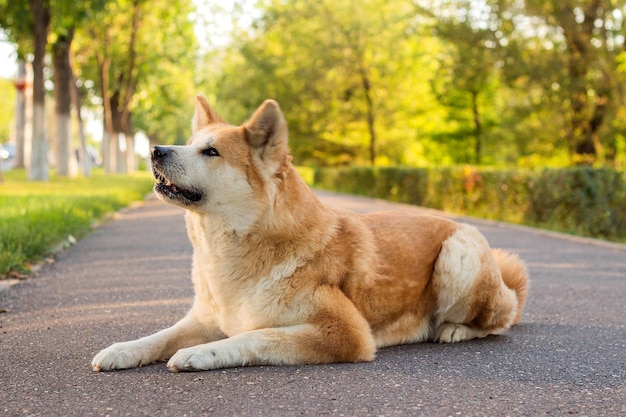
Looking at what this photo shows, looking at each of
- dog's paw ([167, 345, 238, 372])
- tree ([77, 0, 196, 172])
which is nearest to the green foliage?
tree ([77, 0, 196, 172])

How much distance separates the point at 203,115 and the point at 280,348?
1.64 m

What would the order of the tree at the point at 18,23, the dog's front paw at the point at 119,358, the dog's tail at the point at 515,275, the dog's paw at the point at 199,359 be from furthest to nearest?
the tree at the point at 18,23 → the dog's tail at the point at 515,275 → the dog's front paw at the point at 119,358 → the dog's paw at the point at 199,359

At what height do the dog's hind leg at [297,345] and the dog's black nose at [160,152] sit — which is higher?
the dog's black nose at [160,152]

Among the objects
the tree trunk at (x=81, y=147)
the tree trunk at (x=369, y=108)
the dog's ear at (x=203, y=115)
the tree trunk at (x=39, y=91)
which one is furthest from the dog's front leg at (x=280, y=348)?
the tree trunk at (x=369, y=108)

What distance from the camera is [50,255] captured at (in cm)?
1018

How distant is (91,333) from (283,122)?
2.29 m

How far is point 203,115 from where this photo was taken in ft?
16.5

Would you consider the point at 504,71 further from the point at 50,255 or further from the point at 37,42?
the point at 50,255

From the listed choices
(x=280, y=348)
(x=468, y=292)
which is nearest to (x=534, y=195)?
(x=468, y=292)

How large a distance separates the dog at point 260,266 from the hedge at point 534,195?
11.4 m

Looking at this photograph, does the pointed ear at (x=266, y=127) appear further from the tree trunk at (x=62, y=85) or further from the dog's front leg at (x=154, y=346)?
the tree trunk at (x=62, y=85)

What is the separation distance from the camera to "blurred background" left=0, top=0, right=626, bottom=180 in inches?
1069

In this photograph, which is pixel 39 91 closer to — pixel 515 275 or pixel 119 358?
pixel 515 275

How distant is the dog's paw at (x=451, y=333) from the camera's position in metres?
5.43
